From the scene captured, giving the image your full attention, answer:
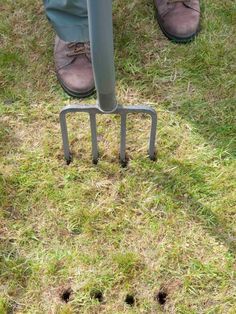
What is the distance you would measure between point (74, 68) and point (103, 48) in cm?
70

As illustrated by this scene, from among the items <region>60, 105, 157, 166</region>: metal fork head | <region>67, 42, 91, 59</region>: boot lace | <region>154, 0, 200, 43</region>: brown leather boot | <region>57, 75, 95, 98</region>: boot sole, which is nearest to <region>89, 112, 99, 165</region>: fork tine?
<region>60, 105, 157, 166</region>: metal fork head

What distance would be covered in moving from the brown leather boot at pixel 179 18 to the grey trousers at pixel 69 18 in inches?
15.3

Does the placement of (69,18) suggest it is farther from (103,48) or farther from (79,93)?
(103,48)

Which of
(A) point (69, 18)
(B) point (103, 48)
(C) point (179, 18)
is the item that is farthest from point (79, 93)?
(B) point (103, 48)

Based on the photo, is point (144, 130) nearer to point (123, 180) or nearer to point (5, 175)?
point (123, 180)

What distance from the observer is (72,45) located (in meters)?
2.18

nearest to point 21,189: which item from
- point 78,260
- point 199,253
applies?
point 78,260

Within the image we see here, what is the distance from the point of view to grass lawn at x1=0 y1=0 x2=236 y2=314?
Answer: 1.75 metres

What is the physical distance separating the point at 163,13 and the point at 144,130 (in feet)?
1.85

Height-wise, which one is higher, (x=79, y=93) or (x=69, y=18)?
(x=69, y=18)

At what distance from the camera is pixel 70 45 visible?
7.17 feet

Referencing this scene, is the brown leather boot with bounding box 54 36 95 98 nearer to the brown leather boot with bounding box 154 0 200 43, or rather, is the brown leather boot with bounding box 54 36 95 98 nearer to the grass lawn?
the grass lawn

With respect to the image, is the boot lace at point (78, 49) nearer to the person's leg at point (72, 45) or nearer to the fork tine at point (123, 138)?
the person's leg at point (72, 45)

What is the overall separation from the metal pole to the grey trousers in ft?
1.74
